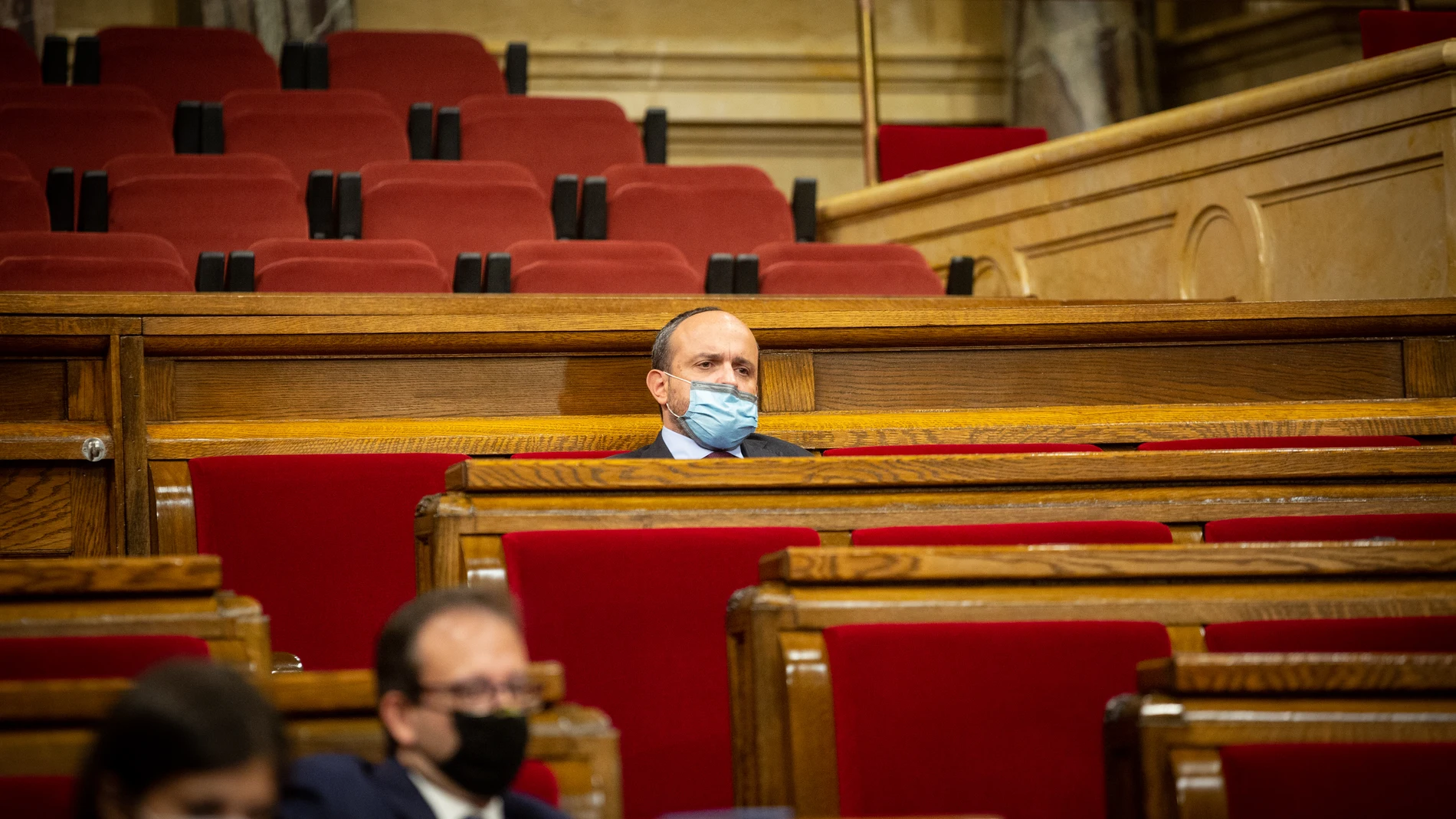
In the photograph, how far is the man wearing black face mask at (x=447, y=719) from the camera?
25 centimetres

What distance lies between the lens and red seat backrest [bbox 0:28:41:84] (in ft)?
3.56

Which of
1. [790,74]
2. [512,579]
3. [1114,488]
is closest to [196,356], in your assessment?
[512,579]

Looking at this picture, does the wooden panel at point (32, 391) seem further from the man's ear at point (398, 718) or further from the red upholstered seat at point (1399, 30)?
the red upholstered seat at point (1399, 30)

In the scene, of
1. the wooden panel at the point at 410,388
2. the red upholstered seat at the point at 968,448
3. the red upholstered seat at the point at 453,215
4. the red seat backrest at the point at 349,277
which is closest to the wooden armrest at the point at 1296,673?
the red upholstered seat at the point at 968,448

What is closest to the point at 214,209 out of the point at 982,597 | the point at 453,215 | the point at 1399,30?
the point at 453,215

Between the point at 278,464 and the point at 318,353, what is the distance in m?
0.09

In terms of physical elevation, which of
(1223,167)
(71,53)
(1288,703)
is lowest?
(1288,703)

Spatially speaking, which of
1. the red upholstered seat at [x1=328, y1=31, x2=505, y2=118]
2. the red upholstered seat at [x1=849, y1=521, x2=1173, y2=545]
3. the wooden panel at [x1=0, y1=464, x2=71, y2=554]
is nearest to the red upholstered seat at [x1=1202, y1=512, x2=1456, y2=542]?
the red upholstered seat at [x1=849, y1=521, x2=1173, y2=545]

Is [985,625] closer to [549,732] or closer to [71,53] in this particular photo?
[549,732]

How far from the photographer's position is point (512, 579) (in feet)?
1.27

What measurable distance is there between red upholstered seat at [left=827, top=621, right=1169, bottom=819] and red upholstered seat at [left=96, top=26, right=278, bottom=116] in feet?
3.01

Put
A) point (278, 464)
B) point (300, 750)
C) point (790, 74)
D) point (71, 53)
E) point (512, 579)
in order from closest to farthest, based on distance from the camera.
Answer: point (300, 750)
point (512, 579)
point (278, 464)
point (71, 53)
point (790, 74)

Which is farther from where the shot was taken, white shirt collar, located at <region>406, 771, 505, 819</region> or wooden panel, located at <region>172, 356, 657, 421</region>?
wooden panel, located at <region>172, 356, 657, 421</region>

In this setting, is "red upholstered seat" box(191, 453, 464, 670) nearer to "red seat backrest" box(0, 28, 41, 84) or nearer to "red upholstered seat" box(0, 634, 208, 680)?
"red upholstered seat" box(0, 634, 208, 680)
